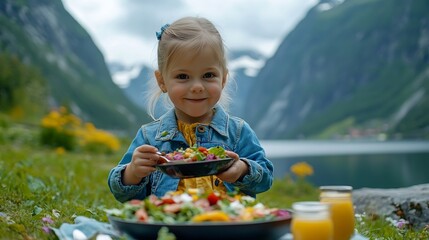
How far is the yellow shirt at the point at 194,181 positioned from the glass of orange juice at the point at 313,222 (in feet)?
5.30

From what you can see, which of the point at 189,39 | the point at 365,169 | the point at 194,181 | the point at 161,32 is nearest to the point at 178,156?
the point at 194,181

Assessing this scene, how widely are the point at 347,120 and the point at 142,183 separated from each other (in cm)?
17365

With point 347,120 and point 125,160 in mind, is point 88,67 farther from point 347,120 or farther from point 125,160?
point 125,160

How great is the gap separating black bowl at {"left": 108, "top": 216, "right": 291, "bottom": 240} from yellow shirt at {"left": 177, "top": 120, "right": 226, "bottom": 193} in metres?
1.31

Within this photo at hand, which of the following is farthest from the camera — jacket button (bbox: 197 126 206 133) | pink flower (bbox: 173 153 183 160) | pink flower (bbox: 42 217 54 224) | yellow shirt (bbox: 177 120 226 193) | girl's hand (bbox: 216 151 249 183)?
jacket button (bbox: 197 126 206 133)

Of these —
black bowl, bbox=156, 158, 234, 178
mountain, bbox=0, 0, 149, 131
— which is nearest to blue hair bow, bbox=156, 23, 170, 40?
black bowl, bbox=156, 158, 234, 178

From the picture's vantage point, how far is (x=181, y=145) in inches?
176

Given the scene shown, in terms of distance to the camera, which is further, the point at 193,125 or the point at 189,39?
the point at 193,125

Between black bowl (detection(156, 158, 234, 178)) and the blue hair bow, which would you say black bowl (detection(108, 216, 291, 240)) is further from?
the blue hair bow

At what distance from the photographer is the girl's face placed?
4.09 m

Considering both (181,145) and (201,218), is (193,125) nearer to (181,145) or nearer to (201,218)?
(181,145)

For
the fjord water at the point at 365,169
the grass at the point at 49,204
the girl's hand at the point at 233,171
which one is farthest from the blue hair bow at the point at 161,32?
the fjord water at the point at 365,169

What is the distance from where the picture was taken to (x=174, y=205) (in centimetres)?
290

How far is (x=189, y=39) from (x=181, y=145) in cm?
88
